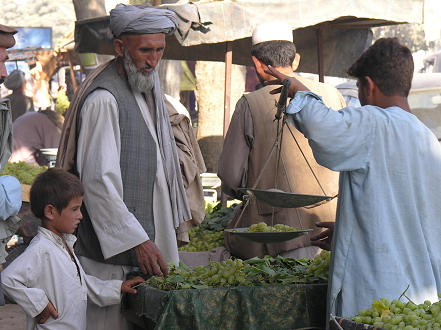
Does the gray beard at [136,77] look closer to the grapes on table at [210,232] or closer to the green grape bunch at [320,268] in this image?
the green grape bunch at [320,268]

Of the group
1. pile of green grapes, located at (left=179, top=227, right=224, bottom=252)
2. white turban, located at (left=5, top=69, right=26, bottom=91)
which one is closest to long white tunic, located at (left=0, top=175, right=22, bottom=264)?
pile of green grapes, located at (left=179, top=227, right=224, bottom=252)

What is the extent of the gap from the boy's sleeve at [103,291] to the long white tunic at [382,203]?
1.00m

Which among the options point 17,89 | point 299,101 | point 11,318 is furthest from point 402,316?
point 17,89

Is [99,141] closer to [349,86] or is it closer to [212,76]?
[212,76]

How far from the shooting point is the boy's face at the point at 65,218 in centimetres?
316

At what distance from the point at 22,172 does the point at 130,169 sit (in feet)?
12.2

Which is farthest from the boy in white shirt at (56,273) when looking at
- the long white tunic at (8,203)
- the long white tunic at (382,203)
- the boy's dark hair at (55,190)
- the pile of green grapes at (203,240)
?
the pile of green grapes at (203,240)

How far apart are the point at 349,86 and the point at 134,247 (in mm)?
9507

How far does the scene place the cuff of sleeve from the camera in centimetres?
254

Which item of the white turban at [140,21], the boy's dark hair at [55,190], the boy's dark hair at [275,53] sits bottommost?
the boy's dark hair at [55,190]

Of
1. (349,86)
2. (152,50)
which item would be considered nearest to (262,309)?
(152,50)

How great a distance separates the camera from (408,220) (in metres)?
2.63

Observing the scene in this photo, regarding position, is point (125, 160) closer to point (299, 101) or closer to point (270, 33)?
point (299, 101)

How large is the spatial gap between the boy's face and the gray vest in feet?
0.41
